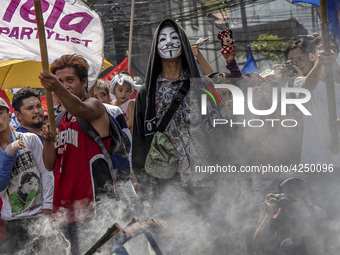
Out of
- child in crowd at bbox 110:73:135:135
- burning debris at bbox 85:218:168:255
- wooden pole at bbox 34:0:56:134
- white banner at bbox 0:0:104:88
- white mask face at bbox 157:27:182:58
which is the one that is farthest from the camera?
child in crowd at bbox 110:73:135:135

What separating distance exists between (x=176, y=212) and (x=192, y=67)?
3.32 feet

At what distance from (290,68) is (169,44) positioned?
1.31 m

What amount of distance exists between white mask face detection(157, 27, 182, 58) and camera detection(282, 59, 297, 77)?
122 cm

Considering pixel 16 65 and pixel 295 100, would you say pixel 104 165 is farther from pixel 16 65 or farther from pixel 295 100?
pixel 16 65

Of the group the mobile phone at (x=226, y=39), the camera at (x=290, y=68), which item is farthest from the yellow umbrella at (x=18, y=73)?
the camera at (x=290, y=68)

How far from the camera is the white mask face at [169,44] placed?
152 inches

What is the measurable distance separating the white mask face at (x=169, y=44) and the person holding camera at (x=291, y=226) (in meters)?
1.21

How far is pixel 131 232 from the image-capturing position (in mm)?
2693

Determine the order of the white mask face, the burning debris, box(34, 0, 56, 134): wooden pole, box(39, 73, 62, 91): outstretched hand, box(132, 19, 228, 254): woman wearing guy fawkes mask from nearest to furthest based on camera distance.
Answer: the burning debris, box(39, 73, 62, 91): outstretched hand, box(34, 0, 56, 134): wooden pole, box(132, 19, 228, 254): woman wearing guy fawkes mask, the white mask face

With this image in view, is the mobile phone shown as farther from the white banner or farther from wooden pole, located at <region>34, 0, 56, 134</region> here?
wooden pole, located at <region>34, 0, 56, 134</region>

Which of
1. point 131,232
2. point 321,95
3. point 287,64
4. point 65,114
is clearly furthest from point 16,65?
point 131,232

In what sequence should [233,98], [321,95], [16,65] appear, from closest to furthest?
1. [321,95]
2. [233,98]
3. [16,65]

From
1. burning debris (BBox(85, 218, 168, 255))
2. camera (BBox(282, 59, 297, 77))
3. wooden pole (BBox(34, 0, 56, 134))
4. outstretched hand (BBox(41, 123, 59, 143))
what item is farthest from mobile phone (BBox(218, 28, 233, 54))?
burning debris (BBox(85, 218, 168, 255))

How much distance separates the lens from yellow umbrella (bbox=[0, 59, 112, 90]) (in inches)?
254
